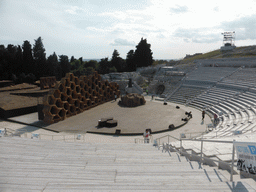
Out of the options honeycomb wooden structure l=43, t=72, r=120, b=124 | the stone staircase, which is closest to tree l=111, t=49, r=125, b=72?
honeycomb wooden structure l=43, t=72, r=120, b=124

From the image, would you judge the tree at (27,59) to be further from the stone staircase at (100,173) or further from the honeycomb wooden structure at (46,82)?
the stone staircase at (100,173)

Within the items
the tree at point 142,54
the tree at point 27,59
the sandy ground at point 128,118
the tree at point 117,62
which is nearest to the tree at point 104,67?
the tree at point 117,62

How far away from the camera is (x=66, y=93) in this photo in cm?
2617

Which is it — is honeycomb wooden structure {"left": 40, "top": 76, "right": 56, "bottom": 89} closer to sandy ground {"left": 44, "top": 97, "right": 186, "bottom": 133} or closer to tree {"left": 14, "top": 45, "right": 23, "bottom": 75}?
sandy ground {"left": 44, "top": 97, "right": 186, "bottom": 133}

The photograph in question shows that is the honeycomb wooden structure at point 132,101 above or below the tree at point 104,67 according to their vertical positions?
below

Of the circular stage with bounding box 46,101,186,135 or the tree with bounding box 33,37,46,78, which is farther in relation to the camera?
the tree with bounding box 33,37,46,78

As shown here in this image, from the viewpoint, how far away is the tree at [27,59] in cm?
6012

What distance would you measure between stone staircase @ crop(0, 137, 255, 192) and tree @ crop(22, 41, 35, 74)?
56468mm

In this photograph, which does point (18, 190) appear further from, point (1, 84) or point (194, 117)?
point (1, 84)

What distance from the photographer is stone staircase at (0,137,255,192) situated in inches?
217

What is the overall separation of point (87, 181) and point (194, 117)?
21.9m

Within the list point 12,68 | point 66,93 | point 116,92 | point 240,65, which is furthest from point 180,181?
point 12,68

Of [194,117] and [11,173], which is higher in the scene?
[11,173]

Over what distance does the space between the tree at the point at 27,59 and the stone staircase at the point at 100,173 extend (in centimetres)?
5647
